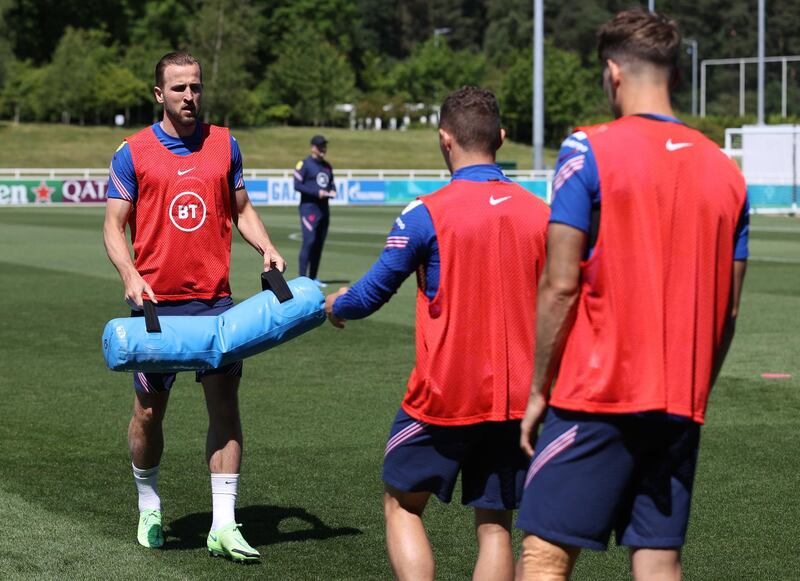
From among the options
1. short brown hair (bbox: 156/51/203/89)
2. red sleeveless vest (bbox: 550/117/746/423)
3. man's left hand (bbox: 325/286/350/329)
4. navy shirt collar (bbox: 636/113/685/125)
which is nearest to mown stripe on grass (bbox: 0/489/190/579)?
man's left hand (bbox: 325/286/350/329)

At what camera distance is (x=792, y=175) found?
1655 inches

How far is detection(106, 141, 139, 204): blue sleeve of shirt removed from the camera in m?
5.91

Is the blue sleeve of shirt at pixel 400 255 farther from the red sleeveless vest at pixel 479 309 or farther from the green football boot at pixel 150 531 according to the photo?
the green football boot at pixel 150 531

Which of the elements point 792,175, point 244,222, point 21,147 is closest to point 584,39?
point 21,147

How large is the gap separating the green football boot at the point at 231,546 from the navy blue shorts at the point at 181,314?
0.65 metres

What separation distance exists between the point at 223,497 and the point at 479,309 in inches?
82.8

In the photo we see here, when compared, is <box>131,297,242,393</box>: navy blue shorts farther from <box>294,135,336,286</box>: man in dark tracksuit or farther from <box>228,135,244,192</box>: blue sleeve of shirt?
<box>294,135,336,286</box>: man in dark tracksuit

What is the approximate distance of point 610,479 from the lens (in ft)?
11.7

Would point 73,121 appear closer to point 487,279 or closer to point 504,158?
point 504,158

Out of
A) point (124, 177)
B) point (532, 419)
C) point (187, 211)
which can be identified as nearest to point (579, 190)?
point (532, 419)

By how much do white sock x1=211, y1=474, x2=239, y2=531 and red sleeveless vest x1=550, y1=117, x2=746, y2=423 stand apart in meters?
2.74

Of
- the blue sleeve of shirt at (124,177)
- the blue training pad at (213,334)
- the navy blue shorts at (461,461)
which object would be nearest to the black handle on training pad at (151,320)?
the blue training pad at (213,334)

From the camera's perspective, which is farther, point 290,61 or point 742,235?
point 290,61

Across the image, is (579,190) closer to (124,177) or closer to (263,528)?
(124,177)
